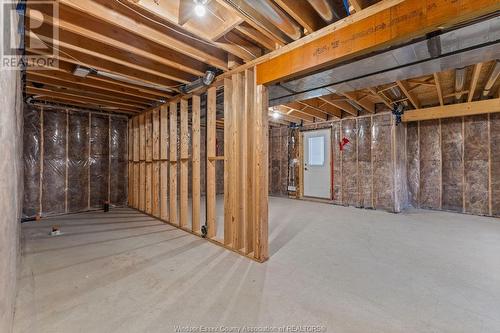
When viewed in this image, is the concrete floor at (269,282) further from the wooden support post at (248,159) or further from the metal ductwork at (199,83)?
the metal ductwork at (199,83)

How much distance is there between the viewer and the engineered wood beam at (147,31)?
1865 millimetres

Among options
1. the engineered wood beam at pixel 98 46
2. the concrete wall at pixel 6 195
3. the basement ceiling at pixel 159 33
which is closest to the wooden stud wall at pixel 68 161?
the basement ceiling at pixel 159 33

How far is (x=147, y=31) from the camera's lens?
2191 mm

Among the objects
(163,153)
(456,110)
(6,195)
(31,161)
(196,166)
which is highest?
(456,110)

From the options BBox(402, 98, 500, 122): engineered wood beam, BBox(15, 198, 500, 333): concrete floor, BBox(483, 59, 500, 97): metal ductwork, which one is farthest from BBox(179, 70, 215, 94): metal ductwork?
BBox(402, 98, 500, 122): engineered wood beam

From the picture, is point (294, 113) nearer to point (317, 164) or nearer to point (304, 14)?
point (317, 164)

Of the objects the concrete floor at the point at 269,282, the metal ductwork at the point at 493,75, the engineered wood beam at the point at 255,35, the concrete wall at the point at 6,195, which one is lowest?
the concrete floor at the point at 269,282

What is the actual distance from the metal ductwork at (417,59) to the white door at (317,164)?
3.56 meters

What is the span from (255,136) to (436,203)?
5.06 meters

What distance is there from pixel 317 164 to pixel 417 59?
14.8 feet

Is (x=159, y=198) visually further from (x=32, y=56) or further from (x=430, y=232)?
(x=430, y=232)

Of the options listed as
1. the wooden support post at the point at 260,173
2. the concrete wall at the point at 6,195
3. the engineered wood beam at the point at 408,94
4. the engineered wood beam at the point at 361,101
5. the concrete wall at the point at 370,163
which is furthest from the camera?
the concrete wall at the point at 370,163

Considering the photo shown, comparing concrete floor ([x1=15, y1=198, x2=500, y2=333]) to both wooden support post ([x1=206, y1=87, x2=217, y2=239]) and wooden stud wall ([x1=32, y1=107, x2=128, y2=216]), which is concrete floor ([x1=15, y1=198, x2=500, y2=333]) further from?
wooden stud wall ([x1=32, y1=107, x2=128, y2=216])

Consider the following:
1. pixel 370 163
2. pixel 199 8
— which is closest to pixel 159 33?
pixel 199 8
